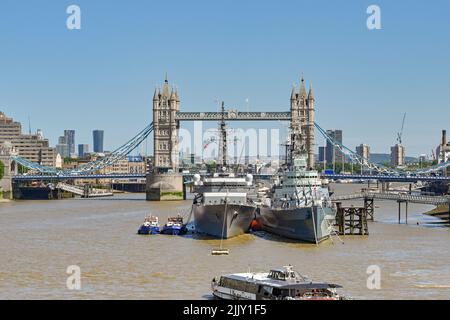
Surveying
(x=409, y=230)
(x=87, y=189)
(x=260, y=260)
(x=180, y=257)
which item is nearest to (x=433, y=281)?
(x=260, y=260)

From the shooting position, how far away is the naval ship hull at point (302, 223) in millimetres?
56094

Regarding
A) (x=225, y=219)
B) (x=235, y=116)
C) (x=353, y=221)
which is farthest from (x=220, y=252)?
(x=235, y=116)

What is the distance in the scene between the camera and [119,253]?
51.2m

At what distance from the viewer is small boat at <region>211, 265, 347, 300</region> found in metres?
30.5

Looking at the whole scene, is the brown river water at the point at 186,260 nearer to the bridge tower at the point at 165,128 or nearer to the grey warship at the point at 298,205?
the grey warship at the point at 298,205

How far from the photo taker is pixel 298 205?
60125 mm

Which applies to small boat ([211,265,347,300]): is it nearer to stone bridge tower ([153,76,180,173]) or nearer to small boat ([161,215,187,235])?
small boat ([161,215,187,235])

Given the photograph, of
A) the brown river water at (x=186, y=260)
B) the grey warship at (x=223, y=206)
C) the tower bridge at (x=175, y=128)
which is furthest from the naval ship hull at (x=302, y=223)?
the tower bridge at (x=175, y=128)

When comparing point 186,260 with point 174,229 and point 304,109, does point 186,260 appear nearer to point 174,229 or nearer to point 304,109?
point 174,229

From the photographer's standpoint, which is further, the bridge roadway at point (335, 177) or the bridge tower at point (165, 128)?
the bridge tower at point (165, 128)

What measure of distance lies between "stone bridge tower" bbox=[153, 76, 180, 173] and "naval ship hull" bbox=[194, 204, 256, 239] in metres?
100

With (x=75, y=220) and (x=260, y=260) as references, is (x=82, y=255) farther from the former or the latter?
(x=75, y=220)
